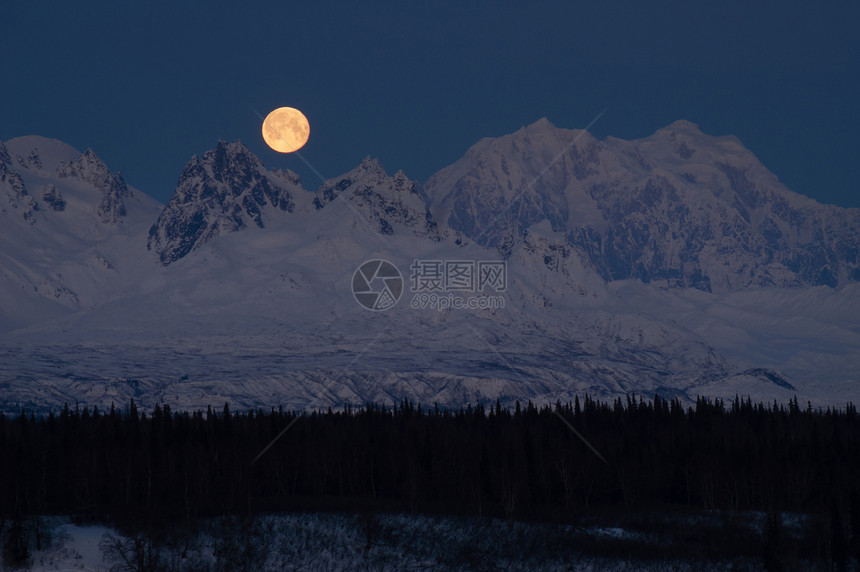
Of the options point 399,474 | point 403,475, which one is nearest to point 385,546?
point 403,475

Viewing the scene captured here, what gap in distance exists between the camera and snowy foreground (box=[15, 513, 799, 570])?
5034 inches

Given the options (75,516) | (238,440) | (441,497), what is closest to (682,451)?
(441,497)

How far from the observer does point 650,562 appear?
134 m

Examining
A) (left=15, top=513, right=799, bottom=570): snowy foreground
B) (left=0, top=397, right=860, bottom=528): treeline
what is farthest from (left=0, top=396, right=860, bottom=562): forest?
(left=15, top=513, right=799, bottom=570): snowy foreground

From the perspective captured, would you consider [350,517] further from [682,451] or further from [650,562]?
[682,451]

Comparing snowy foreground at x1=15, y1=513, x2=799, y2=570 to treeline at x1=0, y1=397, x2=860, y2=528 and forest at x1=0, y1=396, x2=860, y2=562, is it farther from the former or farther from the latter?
treeline at x1=0, y1=397, x2=860, y2=528

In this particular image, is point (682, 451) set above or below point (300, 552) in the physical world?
above

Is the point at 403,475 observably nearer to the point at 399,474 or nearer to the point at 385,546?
the point at 399,474

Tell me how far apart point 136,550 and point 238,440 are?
228 ft

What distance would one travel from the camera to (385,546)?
139 m

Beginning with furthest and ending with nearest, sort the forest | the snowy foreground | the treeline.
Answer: the treeline
the forest
the snowy foreground

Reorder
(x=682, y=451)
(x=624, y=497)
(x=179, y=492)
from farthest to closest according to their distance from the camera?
(x=682, y=451) < (x=624, y=497) < (x=179, y=492)

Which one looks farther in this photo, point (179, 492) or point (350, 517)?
point (179, 492)

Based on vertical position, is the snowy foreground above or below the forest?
below
